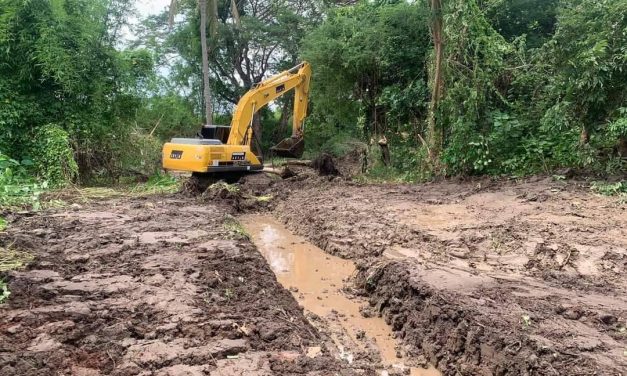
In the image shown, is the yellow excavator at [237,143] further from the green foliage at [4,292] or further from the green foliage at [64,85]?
the green foliage at [4,292]

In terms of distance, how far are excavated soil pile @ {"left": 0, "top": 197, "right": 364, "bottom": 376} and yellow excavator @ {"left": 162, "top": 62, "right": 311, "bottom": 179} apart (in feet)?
13.8

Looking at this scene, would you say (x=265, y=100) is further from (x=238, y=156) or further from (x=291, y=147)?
(x=238, y=156)

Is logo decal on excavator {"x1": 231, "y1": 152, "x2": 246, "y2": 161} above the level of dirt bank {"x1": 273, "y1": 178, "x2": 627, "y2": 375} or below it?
above

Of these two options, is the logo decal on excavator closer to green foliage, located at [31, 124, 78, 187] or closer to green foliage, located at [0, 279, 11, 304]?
green foliage, located at [31, 124, 78, 187]

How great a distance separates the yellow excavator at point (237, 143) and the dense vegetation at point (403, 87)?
83.4 inches

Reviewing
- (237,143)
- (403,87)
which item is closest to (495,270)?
(237,143)

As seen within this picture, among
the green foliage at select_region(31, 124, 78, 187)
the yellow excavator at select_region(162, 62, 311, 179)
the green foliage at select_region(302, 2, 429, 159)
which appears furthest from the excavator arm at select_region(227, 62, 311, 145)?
the green foliage at select_region(31, 124, 78, 187)

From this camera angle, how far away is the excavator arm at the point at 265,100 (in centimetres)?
1146

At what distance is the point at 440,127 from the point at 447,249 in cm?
569

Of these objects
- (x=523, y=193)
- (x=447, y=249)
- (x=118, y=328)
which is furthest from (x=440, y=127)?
(x=118, y=328)

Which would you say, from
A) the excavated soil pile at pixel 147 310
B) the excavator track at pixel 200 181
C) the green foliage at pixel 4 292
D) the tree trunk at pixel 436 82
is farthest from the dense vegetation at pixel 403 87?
the green foliage at pixel 4 292

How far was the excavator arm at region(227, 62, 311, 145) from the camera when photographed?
1146 centimetres

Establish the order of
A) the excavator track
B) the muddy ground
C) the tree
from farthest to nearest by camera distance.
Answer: the tree
the excavator track
the muddy ground

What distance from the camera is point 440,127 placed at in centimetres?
1108
